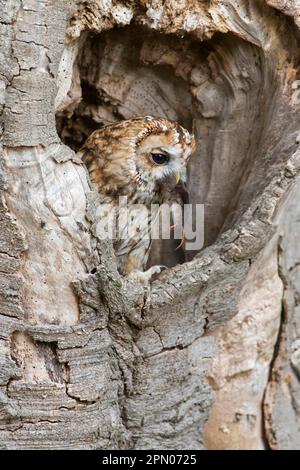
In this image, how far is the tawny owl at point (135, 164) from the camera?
9.91 feet

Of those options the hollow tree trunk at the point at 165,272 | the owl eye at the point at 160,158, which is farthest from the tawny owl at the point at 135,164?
the hollow tree trunk at the point at 165,272

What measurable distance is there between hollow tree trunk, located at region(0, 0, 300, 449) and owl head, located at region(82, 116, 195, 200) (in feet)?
0.66

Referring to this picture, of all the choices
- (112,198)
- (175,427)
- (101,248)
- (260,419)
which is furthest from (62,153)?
(260,419)

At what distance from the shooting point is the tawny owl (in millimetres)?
3021

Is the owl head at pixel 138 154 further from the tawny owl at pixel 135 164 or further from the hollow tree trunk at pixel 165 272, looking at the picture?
the hollow tree trunk at pixel 165 272

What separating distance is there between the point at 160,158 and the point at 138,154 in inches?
4.0

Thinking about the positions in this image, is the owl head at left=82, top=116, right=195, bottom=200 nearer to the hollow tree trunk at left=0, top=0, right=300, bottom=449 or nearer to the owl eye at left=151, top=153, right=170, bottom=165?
the owl eye at left=151, top=153, right=170, bottom=165

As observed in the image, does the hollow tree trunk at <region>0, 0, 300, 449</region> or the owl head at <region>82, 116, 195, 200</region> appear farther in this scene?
the owl head at <region>82, 116, 195, 200</region>

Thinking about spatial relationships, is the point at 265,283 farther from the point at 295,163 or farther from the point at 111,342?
the point at 111,342

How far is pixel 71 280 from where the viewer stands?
8.05 feet

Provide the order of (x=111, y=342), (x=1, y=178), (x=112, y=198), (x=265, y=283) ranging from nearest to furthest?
(x=1, y=178)
(x=111, y=342)
(x=265, y=283)
(x=112, y=198)

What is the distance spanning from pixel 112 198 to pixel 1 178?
0.83 metres

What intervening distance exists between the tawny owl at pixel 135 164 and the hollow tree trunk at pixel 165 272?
8.2 inches

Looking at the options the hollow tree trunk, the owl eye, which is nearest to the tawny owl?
the owl eye
